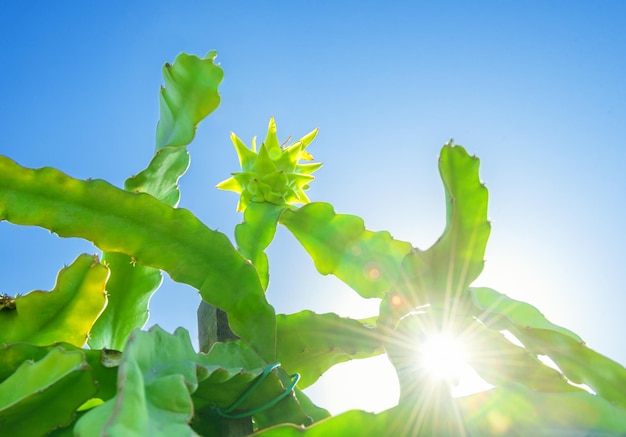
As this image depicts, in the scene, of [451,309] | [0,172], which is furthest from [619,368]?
[0,172]

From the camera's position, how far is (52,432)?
761mm

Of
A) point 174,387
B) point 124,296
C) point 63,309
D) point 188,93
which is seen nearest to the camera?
point 174,387

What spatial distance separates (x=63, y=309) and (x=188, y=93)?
1.54 feet

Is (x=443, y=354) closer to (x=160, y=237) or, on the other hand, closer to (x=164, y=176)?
(x=160, y=237)

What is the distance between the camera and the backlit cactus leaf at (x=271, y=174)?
1.25 meters

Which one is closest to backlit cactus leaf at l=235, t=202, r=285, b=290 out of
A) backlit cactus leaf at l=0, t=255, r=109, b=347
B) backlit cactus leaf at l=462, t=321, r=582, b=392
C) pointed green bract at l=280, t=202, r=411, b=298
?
pointed green bract at l=280, t=202, r=411, b=298

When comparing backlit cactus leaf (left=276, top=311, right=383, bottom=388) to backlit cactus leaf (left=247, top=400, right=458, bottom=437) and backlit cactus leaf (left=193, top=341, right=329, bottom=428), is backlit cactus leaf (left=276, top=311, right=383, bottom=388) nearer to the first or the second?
backlit cactus leaf (left=193, top=341, right=329, bottom=428)

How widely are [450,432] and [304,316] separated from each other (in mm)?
335

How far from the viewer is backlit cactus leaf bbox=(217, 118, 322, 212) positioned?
49.1 inches

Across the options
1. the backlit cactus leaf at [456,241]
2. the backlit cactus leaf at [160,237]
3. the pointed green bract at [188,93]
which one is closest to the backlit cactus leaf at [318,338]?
the backlit cactus leaf at [160,237]

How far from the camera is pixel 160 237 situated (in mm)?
937

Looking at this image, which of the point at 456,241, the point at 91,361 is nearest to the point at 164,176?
the point at 91,361

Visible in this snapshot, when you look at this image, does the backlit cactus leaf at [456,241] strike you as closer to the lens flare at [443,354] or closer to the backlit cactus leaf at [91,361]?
the lens flare at [443,354]

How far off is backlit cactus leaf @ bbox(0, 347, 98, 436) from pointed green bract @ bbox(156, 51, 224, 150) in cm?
53
